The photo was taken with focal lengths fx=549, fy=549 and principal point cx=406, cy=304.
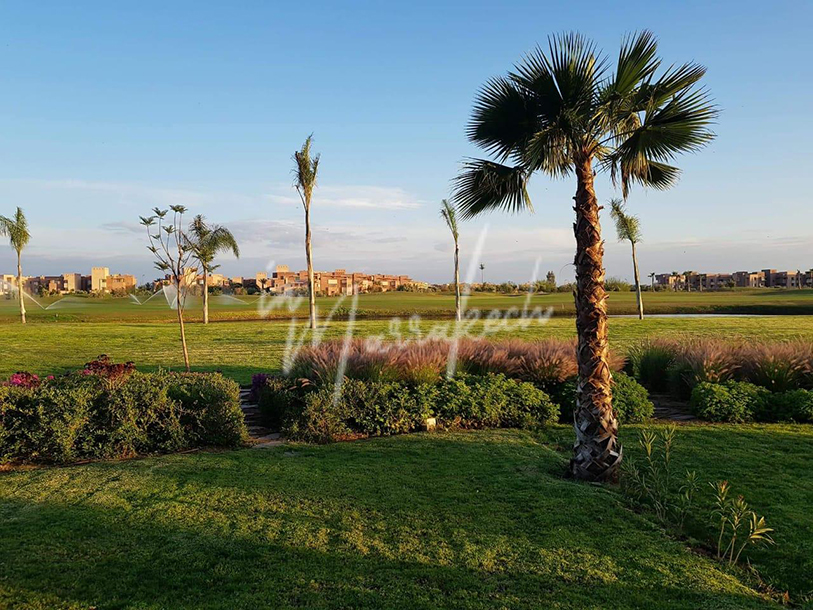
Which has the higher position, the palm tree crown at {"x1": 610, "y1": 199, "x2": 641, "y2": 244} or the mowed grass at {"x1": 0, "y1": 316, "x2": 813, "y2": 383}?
the palm tree crown at {"x1": 610, "y1": 199, "x2": 641, "y2": 244}

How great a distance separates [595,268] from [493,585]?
3735 mm

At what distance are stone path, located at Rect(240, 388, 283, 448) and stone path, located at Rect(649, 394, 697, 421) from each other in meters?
6.03

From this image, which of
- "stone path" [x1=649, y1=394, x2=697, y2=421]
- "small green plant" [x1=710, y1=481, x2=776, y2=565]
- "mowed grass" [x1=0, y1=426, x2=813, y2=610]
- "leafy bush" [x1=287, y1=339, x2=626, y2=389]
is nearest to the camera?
"mowed grass" [x1=0, y1=426, x2=813, y2=610]

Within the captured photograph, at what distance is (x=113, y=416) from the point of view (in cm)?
660

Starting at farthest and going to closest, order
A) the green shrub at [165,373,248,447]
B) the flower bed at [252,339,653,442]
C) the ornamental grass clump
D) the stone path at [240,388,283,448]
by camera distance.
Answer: the ornamental grass clump, the flower bed at [252,339,653,442], the stone path at [240,388,283,448], the green shrub at [165,373,248,447]

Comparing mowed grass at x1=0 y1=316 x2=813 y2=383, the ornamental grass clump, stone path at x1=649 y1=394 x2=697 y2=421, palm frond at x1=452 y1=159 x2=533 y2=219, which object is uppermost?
palm frond at x1=452 y1=159 x2=533 y2=219

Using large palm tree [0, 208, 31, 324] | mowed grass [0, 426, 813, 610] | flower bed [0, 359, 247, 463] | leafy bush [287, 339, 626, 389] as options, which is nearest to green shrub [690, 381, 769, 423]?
leafy bush [287, 339, 626, 389]

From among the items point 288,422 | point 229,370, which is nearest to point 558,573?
point 288,422

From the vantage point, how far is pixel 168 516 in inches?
182

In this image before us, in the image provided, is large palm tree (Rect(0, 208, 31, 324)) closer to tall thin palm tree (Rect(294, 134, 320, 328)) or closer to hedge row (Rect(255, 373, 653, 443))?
tall thin palm tree (Rect(294, 134, 320, 328))

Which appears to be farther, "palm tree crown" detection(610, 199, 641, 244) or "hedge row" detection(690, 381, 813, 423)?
"palm tree crown" detection(610, 199, 641, 244)

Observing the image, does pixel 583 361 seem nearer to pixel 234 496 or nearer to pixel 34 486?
pixel 234 496

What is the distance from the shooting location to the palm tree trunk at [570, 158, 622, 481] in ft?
19.4

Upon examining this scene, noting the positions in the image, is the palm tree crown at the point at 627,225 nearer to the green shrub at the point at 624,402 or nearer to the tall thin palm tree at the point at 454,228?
the tall thin palm tree at the point at 454,228
